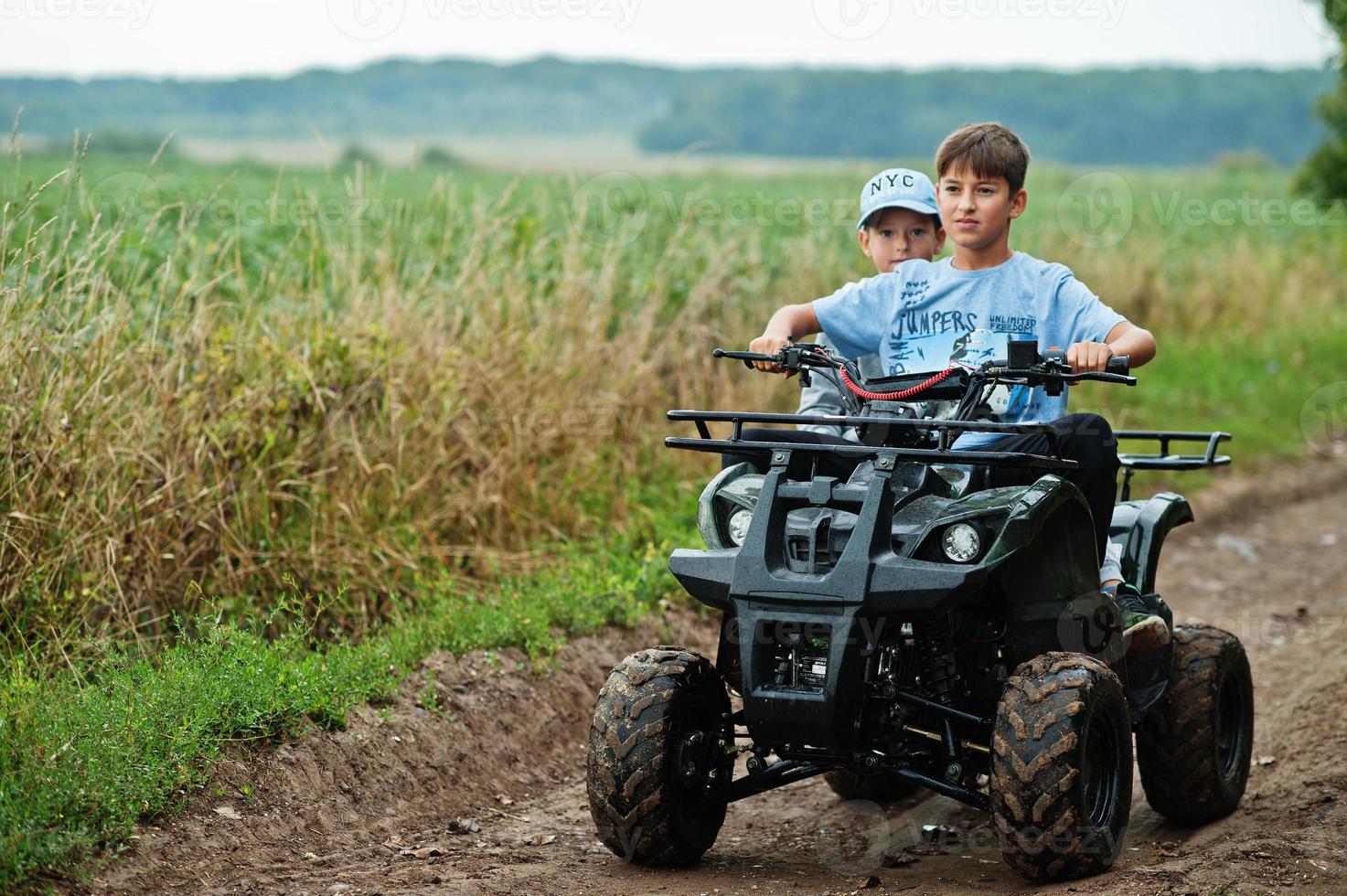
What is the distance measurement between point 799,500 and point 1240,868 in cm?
174

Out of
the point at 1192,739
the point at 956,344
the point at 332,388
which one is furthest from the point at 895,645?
the point at 332,388

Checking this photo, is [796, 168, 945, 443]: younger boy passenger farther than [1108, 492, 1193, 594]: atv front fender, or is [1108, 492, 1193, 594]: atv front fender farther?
[796, 168, 945, 443]: younger boy passenger

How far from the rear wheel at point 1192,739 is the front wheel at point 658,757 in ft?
5.59

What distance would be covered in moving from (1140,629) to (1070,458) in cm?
71

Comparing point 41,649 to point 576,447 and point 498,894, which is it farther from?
point 576,447

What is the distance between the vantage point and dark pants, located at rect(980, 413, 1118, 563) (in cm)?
442

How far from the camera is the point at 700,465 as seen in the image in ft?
29.7

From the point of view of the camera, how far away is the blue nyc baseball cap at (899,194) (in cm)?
592

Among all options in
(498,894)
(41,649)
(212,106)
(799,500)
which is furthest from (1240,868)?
(212,106)

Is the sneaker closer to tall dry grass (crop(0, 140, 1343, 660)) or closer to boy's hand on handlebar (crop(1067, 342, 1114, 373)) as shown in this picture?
boy's hand on handlebar (crop(1067, 342, 1114, 373))

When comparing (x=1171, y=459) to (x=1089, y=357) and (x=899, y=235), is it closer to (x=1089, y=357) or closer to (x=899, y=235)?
(x=899, y=235)

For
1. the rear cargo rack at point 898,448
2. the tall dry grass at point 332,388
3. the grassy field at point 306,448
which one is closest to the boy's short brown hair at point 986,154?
the rear cargo rack at point 898,448
